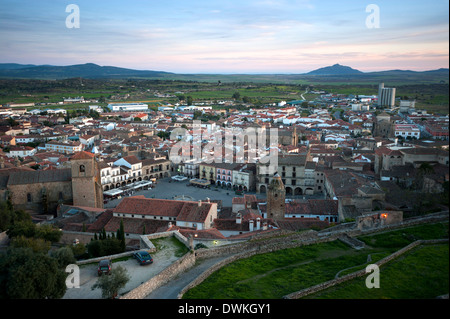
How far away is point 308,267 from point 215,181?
76.0 feet

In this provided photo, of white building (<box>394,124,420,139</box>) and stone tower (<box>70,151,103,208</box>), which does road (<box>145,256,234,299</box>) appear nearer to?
stone tower (<box>70,151,103,208</box>)

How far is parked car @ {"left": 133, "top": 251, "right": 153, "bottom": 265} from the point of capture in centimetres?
1230

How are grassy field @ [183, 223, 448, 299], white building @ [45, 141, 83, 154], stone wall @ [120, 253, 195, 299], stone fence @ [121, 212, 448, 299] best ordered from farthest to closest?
white building @ [45, 141, 83, 154] < stone fence @ [121, 212, 448, 299] < grassy field @ [183, 223, 448, 299] < stone wall @ [120, 253, 195, 299]

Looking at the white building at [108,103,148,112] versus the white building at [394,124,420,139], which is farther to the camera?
the white building at [108,103,148,112]

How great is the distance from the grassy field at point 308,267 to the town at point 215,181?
1.88m

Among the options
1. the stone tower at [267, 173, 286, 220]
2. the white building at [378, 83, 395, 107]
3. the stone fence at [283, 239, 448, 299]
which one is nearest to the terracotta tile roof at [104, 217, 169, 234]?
the stone tower at [267, 173, 286, 220]

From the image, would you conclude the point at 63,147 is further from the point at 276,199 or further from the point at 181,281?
the point at 181,281

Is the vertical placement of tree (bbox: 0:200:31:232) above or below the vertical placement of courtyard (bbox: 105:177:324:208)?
above

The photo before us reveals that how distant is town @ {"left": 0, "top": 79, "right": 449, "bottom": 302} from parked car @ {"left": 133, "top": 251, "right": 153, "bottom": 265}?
1633 millimetres

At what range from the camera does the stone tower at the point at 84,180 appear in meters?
25.0

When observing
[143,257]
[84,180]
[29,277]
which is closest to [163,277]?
[143,257]

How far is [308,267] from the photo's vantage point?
41.8ft

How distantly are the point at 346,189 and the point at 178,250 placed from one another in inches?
565
